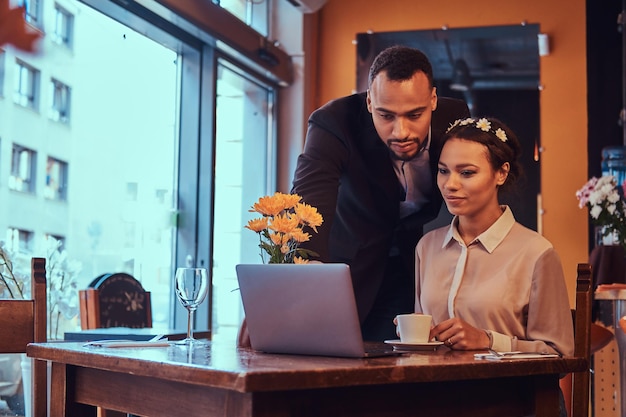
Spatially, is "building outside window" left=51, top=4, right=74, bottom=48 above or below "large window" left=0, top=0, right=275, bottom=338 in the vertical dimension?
above

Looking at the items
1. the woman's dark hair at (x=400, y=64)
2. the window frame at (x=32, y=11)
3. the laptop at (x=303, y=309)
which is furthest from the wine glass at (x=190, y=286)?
the window frame at (x=32, y=11)

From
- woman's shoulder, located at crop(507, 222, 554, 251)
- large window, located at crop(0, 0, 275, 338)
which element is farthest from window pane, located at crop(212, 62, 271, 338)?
woman's shoulder, located at crop(507, 222, 554, 251)

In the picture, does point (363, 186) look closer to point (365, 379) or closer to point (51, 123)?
point (365, 379)

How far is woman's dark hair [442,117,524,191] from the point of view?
1984 mm

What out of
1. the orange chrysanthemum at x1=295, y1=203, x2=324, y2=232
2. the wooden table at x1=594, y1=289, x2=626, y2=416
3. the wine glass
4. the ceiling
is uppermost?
the ceiling

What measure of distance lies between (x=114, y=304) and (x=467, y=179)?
6.55ft

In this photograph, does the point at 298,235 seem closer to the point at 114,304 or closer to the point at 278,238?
the point at 278,238

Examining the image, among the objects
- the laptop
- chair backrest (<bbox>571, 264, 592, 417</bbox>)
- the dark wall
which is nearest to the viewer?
the laptop

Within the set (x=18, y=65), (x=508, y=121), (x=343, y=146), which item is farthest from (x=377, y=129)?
(x=508, y=121)

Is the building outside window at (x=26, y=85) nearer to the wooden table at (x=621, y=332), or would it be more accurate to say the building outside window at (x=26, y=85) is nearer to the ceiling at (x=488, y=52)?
the wooden table at (x=621, y=332)

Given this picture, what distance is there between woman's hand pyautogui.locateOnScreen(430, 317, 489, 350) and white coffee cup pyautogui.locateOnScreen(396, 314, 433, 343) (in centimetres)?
5

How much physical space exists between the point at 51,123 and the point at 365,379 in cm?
286

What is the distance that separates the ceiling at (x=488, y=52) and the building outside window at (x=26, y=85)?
9.31ft

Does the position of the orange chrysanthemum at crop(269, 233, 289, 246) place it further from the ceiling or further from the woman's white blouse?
the ceiling
